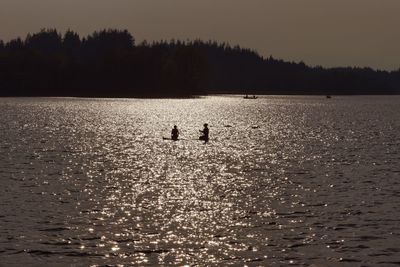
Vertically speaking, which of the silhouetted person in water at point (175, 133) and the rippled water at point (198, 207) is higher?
the silhouetted person in water at point (175, 133)

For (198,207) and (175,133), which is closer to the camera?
(198,207)

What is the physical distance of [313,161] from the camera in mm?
74688

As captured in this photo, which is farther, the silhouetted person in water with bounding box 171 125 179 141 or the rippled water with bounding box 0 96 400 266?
the silhouetted person in water with bounding box 171 125 179 141

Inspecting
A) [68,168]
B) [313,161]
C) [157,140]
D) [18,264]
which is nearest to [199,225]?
[18,264]

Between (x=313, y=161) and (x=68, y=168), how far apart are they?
85.3 feet

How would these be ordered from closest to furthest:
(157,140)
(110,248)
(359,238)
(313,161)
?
1. (110,248)
2. (359,238)
3. (313,161)
4. (157,140)

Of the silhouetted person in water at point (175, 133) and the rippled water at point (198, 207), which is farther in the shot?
the silhouetted person in water at point (175, 133)

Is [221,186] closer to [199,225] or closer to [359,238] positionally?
[199,225]

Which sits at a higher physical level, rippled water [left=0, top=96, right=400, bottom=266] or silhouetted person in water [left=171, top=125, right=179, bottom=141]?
silhouetted person in water [left=171, top=125, right=179, bottom=141]

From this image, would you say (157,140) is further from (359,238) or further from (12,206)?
(359,238)

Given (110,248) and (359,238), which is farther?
(359,238)

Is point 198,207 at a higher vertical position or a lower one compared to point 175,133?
lower

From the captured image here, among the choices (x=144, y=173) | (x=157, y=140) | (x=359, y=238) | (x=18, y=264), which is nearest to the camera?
(x=18, y=264)

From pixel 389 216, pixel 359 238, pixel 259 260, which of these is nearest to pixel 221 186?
pixel 389 216
